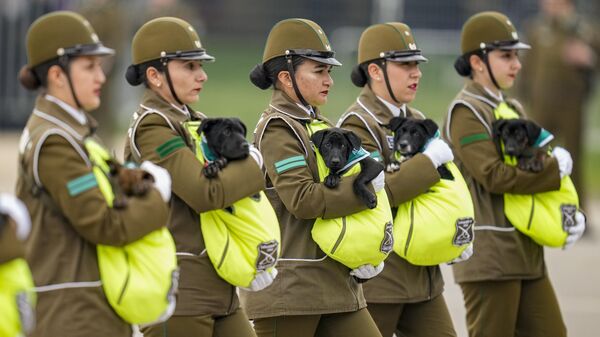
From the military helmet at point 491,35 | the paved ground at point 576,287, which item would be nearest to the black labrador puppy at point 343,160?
the military helmet at point 491,35

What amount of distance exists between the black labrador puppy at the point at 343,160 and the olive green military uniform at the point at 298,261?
43mm

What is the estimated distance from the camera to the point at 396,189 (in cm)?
642

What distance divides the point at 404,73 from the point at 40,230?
2552 mm

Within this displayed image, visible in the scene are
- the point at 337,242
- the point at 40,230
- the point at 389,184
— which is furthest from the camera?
the point at 389,184

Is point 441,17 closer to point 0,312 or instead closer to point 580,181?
point 580,181

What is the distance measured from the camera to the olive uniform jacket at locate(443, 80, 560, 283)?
22.9 feet

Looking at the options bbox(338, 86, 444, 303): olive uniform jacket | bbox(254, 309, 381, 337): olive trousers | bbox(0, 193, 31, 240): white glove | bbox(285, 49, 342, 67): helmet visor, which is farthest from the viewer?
bbox(338, 86, 444, 303): olive uniform jacket

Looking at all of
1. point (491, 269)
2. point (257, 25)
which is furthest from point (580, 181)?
point (257, 25)

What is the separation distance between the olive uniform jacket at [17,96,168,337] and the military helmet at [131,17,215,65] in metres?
0.89

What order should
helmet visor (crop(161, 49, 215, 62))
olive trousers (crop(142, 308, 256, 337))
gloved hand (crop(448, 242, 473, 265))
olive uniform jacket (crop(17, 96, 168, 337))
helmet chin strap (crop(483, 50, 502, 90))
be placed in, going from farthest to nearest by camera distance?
helmet chin strap (crop(483, 50, 502, 90)), gloved hand (crop(448, 242, 473, 265)), helmet visor (crop(161, 49, 215, 62)), olive trousers (crop(142, 308, 256, 337)), olive uniform jacket (crop(17, 96, 168, 337))

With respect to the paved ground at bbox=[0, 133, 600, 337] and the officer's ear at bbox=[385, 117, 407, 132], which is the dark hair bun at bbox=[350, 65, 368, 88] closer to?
the officer's ear at bbox=[385, 117, 407, 132]

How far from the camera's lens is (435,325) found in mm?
6621

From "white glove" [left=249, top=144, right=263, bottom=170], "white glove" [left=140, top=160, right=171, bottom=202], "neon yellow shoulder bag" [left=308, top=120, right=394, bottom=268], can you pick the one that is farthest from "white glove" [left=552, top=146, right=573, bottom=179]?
"white glove" [left=140, top=160, right=171, bottom=202]

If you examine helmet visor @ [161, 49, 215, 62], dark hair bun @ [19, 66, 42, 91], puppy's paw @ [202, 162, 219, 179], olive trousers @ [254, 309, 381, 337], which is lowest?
olive trousers @ [254, 309, 381, 337]
